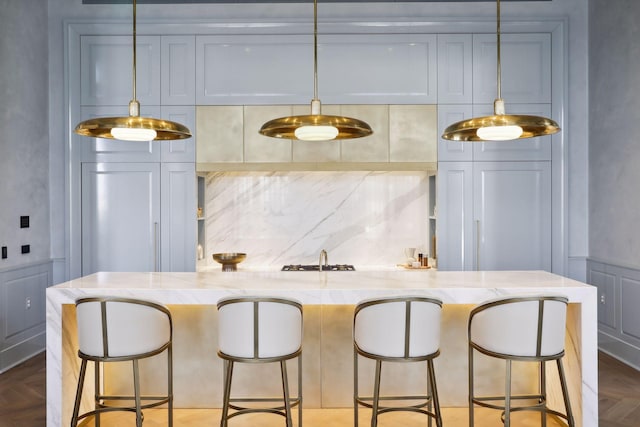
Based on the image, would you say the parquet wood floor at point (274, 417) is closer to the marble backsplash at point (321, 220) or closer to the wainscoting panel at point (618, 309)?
the wainscoting panel at point (618, 309)

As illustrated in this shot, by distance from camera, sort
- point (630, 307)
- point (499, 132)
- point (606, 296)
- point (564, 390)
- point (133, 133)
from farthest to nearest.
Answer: point (606, 296) → point (630, 307) → point (133, 133) → point (499, 132) → point (564, 390)

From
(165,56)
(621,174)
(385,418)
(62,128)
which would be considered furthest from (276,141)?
(621,174)

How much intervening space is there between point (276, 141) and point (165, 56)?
1.33 metres

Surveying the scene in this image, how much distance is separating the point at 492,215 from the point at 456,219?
1.13 feet

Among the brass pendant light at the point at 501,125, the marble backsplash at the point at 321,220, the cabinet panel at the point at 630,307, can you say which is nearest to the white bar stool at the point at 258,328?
the brass pendant light at the point at 501,125

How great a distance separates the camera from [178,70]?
4508 millimetres

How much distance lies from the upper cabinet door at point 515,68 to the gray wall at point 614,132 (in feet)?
1.44

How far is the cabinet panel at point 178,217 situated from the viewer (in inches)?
178

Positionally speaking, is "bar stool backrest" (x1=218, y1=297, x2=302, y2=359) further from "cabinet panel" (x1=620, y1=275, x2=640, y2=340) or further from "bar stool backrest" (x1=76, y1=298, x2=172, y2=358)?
"cabinet panel" (x1=620, y1=275, x2=640, y2=340)

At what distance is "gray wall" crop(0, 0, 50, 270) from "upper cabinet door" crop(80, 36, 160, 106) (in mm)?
388

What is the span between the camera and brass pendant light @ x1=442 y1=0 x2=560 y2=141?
7.73 feet

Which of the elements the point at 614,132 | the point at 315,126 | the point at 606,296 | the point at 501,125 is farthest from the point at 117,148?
the point at 606,296

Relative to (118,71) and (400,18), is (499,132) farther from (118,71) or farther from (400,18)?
(118,71)

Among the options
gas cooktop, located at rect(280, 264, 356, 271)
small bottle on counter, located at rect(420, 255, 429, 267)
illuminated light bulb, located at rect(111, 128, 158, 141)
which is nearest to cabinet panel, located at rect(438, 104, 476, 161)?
small bottle on counter, located at rect(420, 255, 429, 267)
